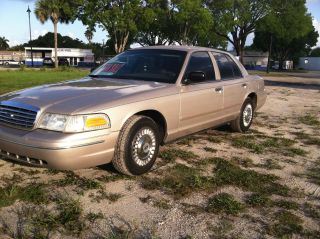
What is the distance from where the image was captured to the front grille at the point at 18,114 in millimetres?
4168

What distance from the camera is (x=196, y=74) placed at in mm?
5262

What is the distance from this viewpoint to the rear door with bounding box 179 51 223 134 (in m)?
5.40

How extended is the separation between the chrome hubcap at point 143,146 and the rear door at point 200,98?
65 centimetres

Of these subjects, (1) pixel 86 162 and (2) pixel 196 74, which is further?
(2) pixel 196 74

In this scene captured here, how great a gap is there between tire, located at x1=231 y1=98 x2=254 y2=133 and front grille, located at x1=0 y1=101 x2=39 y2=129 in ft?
13.0

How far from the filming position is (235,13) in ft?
161

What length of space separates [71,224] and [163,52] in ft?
10.3

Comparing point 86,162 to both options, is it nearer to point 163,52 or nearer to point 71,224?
point 71,224

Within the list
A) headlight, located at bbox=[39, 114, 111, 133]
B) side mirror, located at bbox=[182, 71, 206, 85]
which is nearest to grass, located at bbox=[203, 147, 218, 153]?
side mirror, located at bbox=[182, 71, 206, 85]

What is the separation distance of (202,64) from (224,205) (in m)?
2.61

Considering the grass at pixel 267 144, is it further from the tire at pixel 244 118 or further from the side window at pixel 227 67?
the side window at pixel 227 67

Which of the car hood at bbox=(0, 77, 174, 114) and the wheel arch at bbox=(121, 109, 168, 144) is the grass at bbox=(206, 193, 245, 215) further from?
the car hood at bbox=(0, 77, 174, 114)

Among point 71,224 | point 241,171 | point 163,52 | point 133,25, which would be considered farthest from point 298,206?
point 133,25

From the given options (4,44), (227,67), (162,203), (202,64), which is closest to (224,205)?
(162,203)
